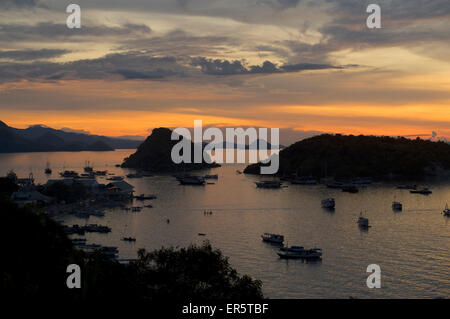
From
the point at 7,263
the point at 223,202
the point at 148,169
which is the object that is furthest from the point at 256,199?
the point at 148,169

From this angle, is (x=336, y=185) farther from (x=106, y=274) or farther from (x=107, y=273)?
(x=106, y=274)

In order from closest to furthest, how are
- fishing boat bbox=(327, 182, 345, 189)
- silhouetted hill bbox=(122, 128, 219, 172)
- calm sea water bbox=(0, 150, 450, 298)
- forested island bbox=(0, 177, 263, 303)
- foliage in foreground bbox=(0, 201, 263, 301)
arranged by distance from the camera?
forested island bbox=(0, 177, 263, 303), foliage in foreground bbox=(0, 201, 263, 301), calm sea water bbox=(0, 150, 450, 298), fishing boat bbox=(327, 182, 345, 189), silhouetted hill bbox=(122, 128, 219, 172)

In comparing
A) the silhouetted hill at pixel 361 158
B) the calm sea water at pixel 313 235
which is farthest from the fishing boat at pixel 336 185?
the silhouetted hill at pixel 361 158

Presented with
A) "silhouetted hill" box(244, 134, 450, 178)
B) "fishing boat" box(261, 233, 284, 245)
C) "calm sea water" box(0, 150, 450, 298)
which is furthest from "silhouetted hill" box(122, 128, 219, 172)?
"fishing boat" box(261, 233, 284, 245)

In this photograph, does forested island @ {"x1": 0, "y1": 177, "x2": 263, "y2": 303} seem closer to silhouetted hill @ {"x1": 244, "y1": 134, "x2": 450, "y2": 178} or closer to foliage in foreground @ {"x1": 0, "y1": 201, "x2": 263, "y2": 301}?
foliage in foreground @ {"x1": 0, "y1": 201, "x2": 263, "y2": 301}

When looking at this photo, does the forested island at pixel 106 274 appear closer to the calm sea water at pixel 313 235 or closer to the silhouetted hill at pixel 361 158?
the calm sea water at pixel 313 235
